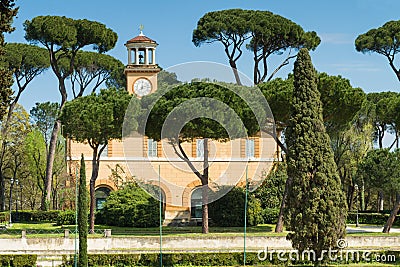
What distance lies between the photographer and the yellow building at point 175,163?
37.1 m

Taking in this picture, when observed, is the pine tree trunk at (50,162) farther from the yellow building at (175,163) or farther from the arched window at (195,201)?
the arched window at (195,201)

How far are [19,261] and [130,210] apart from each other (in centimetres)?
1080

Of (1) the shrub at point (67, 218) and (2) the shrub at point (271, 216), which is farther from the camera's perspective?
(2) the shrub at point (271, 216)

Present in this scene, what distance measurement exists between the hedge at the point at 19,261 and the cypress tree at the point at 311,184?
25.2 ft

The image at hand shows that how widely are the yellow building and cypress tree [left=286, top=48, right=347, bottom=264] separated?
17220mm

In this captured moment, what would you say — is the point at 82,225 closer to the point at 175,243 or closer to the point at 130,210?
the point at 175,243

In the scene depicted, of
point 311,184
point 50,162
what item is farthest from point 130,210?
point 311,184

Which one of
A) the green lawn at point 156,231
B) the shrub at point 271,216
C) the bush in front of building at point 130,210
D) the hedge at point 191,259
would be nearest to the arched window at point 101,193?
the bush in front of building at point 130,210

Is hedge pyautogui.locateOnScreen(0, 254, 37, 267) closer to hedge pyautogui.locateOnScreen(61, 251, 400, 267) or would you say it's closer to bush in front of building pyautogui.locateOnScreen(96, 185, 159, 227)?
hedge pyautogui.locateOnScreen(61, 251, 400, 267)

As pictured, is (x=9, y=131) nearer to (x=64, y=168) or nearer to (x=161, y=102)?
(x=64, y=168)

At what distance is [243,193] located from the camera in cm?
3088

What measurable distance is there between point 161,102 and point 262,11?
900 centimetres

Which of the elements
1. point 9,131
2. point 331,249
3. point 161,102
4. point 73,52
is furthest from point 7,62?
point 331,249

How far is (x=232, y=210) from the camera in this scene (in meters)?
30.2
